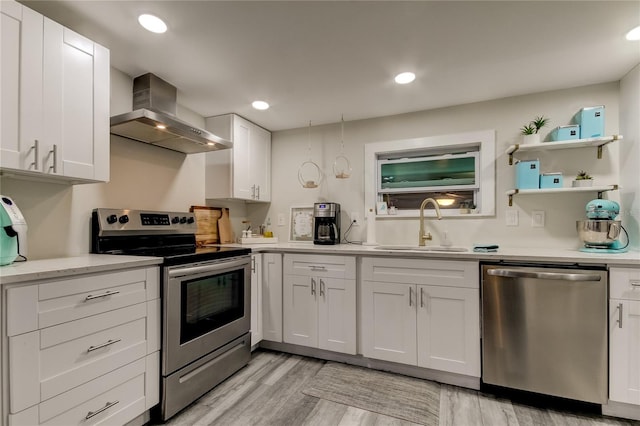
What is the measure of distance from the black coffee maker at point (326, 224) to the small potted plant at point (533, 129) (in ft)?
5.46

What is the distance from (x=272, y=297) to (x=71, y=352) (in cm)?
151

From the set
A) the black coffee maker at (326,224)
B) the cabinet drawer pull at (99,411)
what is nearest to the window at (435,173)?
the black coffee maker at (326,224)

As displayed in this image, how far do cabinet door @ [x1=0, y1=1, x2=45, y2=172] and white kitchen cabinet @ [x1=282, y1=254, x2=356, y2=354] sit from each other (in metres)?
1.77

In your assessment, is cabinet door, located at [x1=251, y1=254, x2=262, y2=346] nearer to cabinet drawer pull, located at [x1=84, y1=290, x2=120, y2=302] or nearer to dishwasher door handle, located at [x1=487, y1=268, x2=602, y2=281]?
cabinet drawer pull, located at [x1=84, y1=290, x2=120, y2=302]

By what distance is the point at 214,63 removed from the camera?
1.98 meters

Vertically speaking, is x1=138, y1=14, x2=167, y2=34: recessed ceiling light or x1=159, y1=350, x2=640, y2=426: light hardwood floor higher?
x1=138, y1=14, x2=167, y2=34: recessed ceiling light

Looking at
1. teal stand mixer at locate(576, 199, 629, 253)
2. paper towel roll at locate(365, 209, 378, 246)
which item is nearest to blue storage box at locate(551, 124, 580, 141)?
teal stand mixer at locate(576, 199, 629, 253)

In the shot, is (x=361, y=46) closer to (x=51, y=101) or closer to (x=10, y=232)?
(x=51, y=101)

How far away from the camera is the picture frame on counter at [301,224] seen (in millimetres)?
3252

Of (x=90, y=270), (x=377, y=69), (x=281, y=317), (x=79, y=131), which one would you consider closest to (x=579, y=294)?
(x=377, y=69)

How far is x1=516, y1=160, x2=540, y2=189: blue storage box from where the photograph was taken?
2.30 meters

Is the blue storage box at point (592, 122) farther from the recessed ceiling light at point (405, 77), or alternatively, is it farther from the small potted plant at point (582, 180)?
the recessed ceiling light at point (405, 77)

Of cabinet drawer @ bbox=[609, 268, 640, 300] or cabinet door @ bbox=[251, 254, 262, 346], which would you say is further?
cabinet door @ bbox=[251, 254, 262, 346]

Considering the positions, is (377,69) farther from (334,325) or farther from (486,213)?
(334,325)
